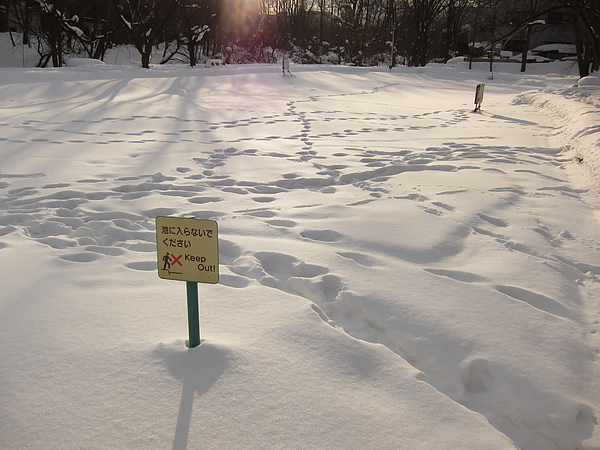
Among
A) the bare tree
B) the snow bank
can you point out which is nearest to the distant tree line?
the bare tree

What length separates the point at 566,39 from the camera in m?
45.2

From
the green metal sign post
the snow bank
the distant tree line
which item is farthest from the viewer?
the distant tree line

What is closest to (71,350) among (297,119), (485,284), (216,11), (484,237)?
(485,284)

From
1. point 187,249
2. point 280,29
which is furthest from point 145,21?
point 187,249

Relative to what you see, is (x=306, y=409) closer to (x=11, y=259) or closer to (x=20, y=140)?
(x=11, y=259)

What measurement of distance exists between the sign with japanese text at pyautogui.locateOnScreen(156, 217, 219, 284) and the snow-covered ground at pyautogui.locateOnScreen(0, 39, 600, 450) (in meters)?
0.42

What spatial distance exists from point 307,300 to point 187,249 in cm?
98

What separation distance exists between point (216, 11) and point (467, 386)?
33539 mm

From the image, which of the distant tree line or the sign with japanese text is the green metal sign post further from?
the distant tree line

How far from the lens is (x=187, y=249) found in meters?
1.93

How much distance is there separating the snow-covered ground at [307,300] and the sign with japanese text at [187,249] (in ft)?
1.38

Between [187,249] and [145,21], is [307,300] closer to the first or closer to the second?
[187,249]

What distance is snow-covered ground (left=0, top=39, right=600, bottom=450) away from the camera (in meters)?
1.82

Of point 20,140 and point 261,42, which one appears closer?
point 20,140
